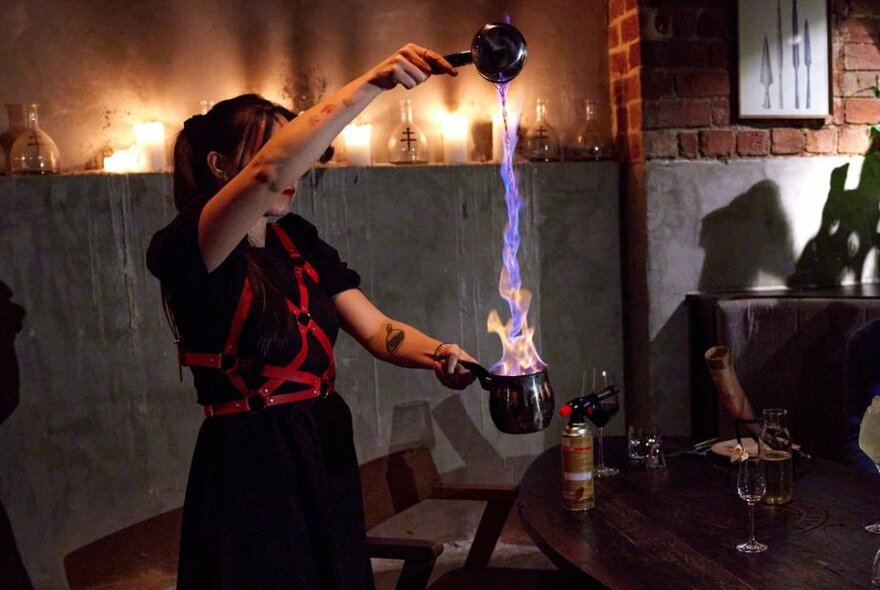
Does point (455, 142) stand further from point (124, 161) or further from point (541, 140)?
point (124, 161)

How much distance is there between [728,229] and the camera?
3.08 m

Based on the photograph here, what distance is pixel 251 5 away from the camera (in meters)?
2.94

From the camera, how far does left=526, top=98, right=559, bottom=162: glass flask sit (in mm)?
3082

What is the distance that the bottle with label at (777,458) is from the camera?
165cm

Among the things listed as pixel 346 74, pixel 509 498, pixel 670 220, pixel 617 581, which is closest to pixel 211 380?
pixel 617 581

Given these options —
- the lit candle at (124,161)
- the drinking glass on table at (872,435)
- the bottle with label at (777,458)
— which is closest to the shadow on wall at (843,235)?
the bottle with label at (777,458)

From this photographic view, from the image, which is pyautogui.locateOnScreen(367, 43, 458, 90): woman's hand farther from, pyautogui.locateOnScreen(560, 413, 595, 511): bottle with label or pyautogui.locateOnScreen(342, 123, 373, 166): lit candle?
pyautogui.locateOnScreen(342, 123, 373, 166): lit candle

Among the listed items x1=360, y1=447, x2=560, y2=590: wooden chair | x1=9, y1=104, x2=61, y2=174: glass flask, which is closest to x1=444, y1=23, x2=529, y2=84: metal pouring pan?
x1=360, y1=447, x2=560, y2=590: wooden chair

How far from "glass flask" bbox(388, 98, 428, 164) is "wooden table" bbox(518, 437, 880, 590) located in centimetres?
139

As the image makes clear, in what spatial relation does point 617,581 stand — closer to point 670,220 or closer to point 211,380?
point 211,380

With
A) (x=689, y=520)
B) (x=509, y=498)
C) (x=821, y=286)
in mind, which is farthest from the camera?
(x=821, y=286)

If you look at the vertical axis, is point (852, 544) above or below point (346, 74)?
below

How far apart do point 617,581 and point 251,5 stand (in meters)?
2.38

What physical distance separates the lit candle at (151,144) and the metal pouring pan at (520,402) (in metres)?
1.76
